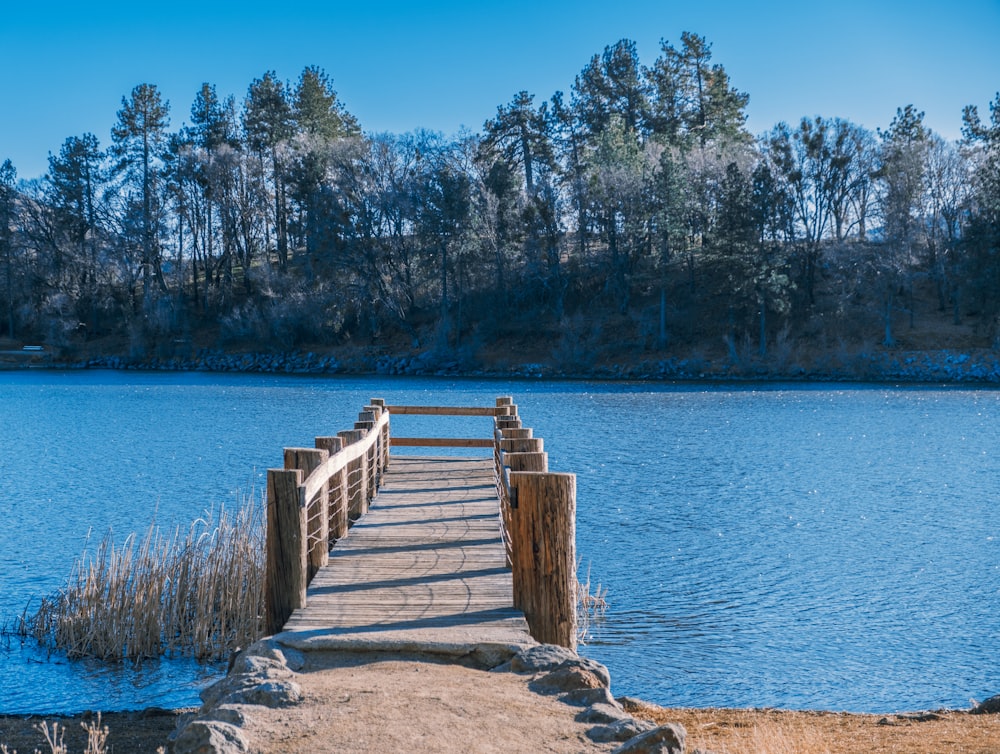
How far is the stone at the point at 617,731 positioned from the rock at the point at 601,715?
3.5 inches

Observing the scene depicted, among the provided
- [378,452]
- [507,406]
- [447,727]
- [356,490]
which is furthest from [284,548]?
[507,406]

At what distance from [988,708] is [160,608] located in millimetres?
8436

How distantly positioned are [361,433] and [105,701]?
146 inches

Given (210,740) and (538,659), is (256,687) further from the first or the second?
(538,659)

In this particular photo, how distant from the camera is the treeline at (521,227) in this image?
57.7 metres

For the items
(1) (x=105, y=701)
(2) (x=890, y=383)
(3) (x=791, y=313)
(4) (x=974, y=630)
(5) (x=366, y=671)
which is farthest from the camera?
(3) (x=791, y=313)

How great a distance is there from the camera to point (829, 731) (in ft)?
26.6

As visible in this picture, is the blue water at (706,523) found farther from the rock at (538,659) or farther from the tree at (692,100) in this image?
the tree at (692,100)

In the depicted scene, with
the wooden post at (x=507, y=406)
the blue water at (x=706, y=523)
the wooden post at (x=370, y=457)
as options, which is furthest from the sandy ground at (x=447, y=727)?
the wooden post at (x=507, y=406)

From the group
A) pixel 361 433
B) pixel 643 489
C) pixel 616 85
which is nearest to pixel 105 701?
pixel 361 433

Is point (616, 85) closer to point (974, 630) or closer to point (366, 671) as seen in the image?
point (974, 630)

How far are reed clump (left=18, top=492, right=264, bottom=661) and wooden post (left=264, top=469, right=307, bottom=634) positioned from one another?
3741 mm

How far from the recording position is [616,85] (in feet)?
236

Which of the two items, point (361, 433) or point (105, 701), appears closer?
point (105, 701)
